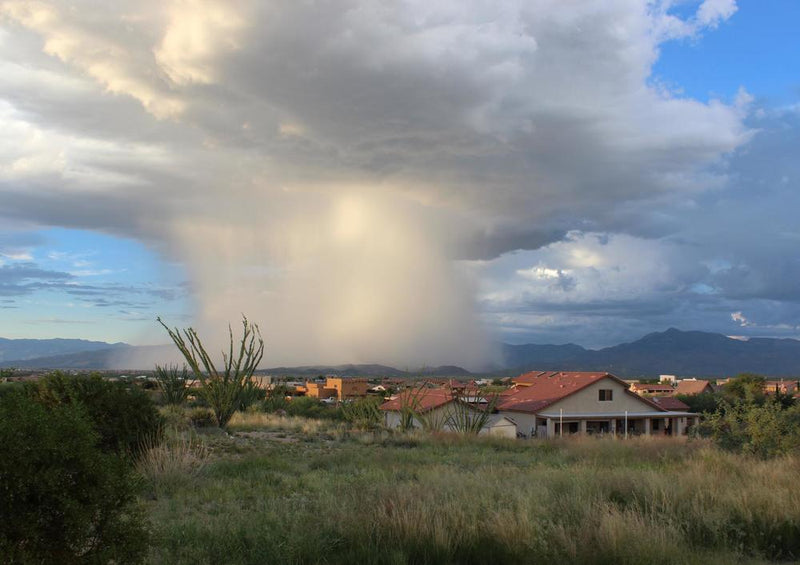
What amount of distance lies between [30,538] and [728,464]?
13113 mm

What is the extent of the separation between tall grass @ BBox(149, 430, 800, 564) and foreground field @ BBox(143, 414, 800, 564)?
2 cm

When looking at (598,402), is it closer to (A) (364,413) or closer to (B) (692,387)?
(A) (364,413)

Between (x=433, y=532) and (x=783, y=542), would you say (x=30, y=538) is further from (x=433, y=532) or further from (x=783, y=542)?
(x=783, y=542)

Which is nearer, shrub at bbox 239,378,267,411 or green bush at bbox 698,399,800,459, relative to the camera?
green bush at bbox 698,399,800,459

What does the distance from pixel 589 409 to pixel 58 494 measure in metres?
60.3

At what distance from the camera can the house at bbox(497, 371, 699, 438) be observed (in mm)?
58188

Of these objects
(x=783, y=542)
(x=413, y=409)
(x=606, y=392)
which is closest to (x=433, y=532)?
(x=783, y=542)

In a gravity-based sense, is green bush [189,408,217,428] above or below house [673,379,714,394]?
above

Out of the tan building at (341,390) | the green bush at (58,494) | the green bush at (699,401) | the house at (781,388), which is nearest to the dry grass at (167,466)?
the green bush at (58,494)

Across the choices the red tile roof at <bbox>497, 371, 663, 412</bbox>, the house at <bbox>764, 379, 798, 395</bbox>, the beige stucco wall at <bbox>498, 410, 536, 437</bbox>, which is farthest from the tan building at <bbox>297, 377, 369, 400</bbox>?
the house at <bbox>764, 379, 798, 395</bbox>

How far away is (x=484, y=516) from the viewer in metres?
8.47

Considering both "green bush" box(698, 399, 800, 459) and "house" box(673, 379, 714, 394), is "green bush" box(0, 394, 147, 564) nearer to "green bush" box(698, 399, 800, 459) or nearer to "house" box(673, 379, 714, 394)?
"green bush" box(698, 399, 800, 459)

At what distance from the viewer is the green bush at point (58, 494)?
511 centimetres

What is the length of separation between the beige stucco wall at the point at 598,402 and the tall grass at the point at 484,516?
47.3m
